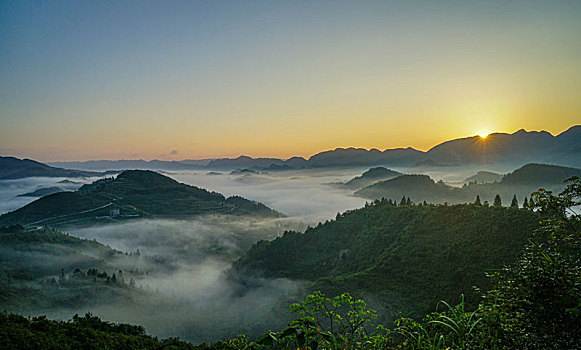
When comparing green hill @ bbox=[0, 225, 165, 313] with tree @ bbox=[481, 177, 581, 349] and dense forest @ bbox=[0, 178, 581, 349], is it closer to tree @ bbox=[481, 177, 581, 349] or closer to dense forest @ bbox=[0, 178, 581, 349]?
dense forest @ bbox=[0, 178, 581, 349]

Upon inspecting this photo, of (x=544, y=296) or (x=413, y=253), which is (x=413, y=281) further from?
(x=544, y=296)

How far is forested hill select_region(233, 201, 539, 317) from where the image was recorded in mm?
72312

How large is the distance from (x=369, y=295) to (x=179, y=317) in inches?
3705

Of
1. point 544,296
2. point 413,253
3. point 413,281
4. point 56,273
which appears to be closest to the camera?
point 544,296

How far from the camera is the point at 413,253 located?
306 ft

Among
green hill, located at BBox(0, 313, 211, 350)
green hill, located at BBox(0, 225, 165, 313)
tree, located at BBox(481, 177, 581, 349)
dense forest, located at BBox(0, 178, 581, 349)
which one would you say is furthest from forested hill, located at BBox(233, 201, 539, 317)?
green hill, located at BBox(0, 225, 165, 313)

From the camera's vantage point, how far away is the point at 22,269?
118m

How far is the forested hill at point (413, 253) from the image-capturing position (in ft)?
237

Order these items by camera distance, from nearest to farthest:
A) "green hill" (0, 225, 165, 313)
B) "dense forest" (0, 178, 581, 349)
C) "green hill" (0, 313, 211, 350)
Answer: "dense forest" (0, 178, 581, 349) < "green hill" (0, 313, 211, 350) < "green hill" (0, 225, 165, 313)

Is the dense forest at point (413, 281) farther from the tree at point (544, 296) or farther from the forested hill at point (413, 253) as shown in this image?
the forested hill at point (413, 253)

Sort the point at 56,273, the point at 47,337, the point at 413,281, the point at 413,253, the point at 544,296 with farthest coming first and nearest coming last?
the point at 56,273 < the point at 413,253 < the point at 413,281 < the point at 47,337 < the point at 544,296

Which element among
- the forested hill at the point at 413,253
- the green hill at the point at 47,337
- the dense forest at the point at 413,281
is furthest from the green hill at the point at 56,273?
the green hill at the point at 47,337

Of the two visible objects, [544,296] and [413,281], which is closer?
[544,296]

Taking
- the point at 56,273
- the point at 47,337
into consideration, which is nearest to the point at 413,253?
the point at 47,337
